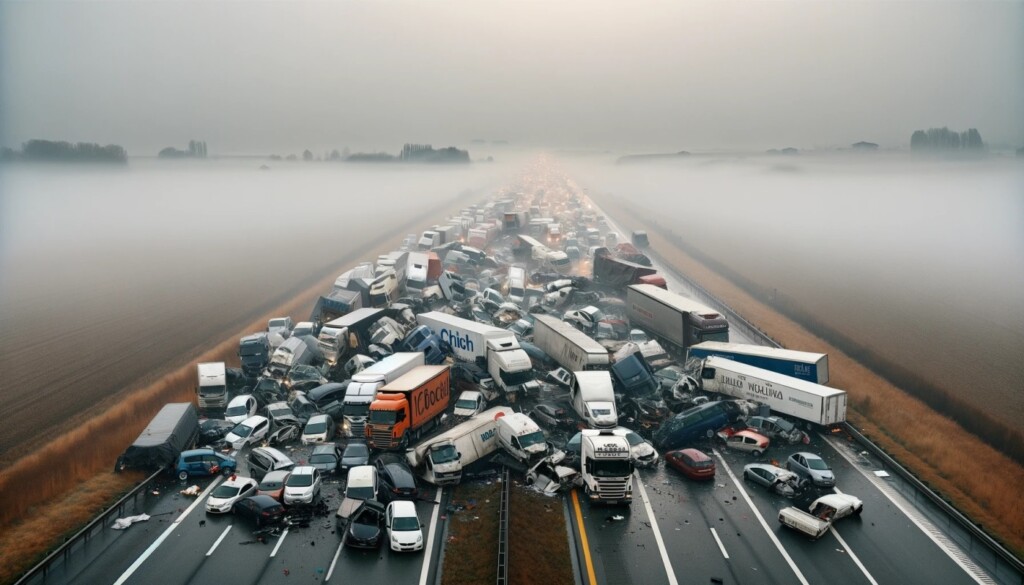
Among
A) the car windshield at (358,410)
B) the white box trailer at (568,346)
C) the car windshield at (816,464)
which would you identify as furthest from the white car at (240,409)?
the car windshield at (816,464)

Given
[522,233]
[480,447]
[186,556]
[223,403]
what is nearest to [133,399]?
[223,403]

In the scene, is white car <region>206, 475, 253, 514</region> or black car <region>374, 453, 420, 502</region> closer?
white car <region>206, 475, 253, 514</region>

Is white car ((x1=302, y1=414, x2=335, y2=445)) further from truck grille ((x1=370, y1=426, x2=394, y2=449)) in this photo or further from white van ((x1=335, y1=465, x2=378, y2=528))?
white van ((x1=335, y1=465, x2=378, y2=528))

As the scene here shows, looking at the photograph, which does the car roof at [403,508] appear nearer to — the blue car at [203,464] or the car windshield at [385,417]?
the car windshield at [385,417]

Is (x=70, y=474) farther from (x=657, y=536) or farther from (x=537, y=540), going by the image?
(x=657, y=536)

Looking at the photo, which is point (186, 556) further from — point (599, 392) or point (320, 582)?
point (599, 392)

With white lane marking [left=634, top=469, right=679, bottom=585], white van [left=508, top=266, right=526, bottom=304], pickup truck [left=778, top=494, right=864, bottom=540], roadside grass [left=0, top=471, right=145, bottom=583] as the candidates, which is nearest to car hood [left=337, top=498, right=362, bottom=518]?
roadside grass [left=0, top=471, right=145, bottom=583]

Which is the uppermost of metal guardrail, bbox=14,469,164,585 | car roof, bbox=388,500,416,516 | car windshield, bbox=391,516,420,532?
car roof, bbox=388,500,416,516
